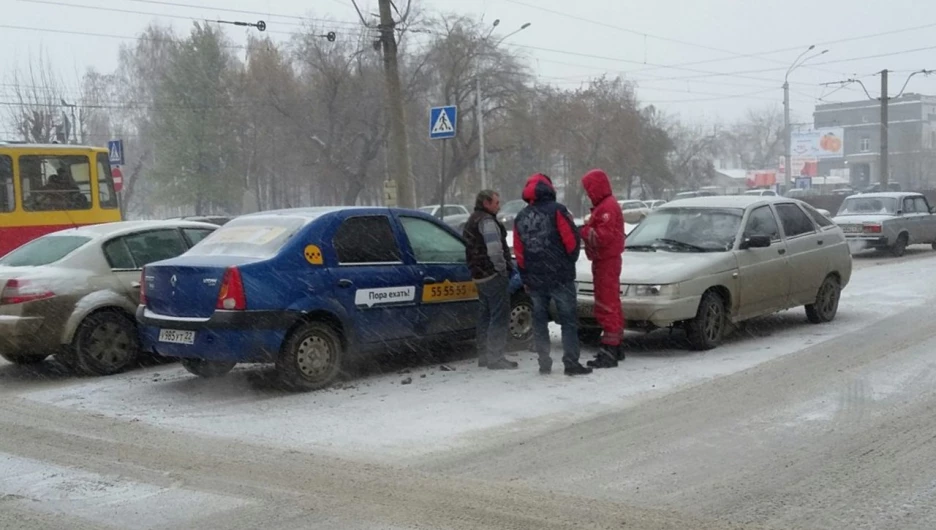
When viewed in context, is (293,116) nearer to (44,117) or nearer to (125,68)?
(44,117)

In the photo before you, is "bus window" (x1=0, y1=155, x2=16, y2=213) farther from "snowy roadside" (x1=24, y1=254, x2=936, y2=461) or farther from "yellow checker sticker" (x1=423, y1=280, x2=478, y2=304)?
"yellow checker sticker" (x1=423, y1=280, x2=478, y2=304)

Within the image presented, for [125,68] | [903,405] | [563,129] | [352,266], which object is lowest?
[903,405]

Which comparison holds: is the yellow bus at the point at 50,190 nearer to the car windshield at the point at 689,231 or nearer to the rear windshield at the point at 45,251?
the rear windshield at the point at 45,251

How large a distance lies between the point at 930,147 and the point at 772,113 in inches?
957

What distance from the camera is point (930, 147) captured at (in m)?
109

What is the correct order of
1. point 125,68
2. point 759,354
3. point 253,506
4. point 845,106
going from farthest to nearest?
point 845,106, point 125,68, point 759,354, point 253,506

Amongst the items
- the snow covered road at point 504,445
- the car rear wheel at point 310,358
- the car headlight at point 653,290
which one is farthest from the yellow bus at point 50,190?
the car headlight at point 653,290

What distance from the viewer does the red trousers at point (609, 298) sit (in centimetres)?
942

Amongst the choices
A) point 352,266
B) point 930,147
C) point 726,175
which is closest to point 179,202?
point 352,266

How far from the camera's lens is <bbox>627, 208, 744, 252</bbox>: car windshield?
10836mm

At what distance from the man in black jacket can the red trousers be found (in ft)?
1.44

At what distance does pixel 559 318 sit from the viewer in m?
9.23

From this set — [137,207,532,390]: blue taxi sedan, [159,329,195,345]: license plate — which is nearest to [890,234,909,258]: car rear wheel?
[137,207,532,390]: blue taxi sedan

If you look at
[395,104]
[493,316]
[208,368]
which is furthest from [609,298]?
[395,104]
